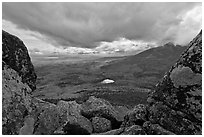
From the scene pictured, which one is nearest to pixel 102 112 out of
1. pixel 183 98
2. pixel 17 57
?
pixel 183 98

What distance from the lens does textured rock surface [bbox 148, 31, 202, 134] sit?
648 inches

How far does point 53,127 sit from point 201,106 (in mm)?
15068

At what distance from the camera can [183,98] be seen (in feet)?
56.9

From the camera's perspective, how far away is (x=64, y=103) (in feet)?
75.9

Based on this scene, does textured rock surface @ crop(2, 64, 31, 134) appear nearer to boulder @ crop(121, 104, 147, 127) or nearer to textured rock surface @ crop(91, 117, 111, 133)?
textured rock surface @ crop(91, 117, 111, 133)

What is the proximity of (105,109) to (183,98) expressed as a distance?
9701 millimetres

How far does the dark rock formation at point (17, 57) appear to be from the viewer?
854 inches

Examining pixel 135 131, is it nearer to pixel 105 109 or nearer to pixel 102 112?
pixel 102 112

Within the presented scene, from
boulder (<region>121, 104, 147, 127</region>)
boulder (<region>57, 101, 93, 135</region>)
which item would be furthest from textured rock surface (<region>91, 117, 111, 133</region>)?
boulder (<region>121, 104, 147, 127</region>)

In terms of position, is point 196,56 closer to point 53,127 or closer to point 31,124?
point 53,127

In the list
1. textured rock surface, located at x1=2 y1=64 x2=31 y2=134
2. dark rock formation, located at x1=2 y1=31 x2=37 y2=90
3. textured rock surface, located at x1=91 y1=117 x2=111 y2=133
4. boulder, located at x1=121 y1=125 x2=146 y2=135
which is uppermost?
dark rock formation, located at x1=2 y1=31 x2=37 y2=90

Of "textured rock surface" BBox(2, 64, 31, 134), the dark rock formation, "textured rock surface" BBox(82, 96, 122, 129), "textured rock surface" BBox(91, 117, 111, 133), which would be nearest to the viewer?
"textured rock surface" BBox(2, 64, 31, 134)

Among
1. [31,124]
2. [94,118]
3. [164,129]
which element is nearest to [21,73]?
[31,124]

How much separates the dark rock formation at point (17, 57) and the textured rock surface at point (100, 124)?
33.1 feet
